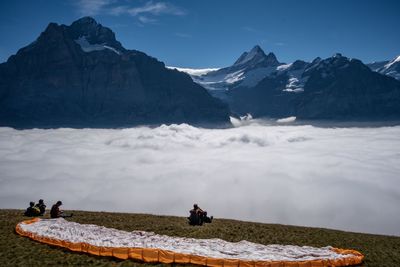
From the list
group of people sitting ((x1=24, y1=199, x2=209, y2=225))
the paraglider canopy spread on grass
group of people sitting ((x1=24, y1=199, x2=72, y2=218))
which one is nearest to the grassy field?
the paraglider canopy spread on grass

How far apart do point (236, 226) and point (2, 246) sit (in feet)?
95.5

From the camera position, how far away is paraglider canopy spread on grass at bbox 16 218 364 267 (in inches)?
1346

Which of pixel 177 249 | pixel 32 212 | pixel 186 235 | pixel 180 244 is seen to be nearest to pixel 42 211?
pixel 32 212

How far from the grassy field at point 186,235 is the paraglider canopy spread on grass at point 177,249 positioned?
96cm

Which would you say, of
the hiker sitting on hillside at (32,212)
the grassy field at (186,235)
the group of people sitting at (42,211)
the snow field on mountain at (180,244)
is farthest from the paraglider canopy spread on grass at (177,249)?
the hiker sitting on hillside at (32,212)

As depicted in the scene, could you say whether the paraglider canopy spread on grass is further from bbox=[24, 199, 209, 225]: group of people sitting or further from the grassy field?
bbox=[24, 199, 209, 225]: group of people sitting

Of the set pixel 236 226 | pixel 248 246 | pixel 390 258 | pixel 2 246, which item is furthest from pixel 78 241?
pixel 390 258

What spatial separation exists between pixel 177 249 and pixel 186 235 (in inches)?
334

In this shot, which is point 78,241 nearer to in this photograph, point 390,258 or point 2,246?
point 2,246

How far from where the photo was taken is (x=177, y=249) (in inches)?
1475

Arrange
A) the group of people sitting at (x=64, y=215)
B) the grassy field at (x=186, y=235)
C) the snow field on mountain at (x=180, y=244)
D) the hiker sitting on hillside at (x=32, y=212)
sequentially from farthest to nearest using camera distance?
the hiker sitting on hillside at (x=32, y=212)
the group of people sitting at (x=64, y=215)
the snow field on mountain at (x=180, y=244)
the grassy field at (x=186, y=235)

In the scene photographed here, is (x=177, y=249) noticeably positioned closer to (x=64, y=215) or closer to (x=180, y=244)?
(x=180, y=244)

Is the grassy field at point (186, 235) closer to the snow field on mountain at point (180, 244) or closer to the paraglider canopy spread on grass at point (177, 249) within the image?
the paraglider canopy spread on grass at point (177, 249)

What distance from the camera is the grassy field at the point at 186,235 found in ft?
112
